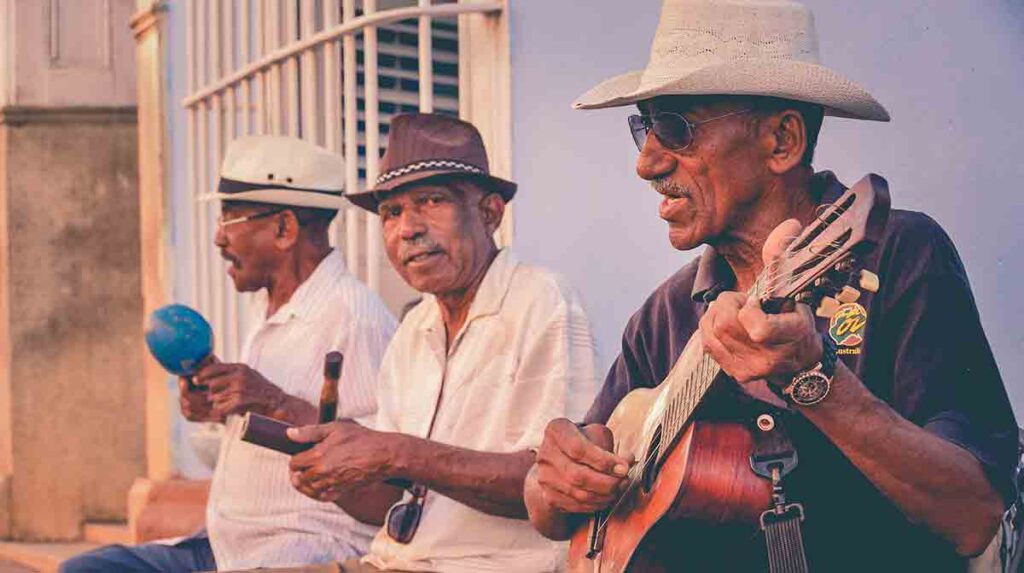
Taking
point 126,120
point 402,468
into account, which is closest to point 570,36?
point 402,468

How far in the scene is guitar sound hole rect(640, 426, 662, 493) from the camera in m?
2.98

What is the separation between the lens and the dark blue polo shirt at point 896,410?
2.76 m

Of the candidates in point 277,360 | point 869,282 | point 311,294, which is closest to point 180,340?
point 277,360

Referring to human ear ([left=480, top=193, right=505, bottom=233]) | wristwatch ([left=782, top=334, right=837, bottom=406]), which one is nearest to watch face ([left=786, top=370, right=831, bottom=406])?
wristwatch ([left=782, top=334, right=837, bottom=406])

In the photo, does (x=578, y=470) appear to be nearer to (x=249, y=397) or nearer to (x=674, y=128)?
(x=674, y=128)

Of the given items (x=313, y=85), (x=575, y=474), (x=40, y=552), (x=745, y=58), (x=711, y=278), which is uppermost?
(x=313, y=85)

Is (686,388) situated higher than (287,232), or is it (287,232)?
(287,232)

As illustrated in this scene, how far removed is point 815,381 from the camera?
2.54 meters

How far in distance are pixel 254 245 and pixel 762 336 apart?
3.18 m

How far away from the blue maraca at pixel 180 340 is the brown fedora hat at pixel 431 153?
0.75m

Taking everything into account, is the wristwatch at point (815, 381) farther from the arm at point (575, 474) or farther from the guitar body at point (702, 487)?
the arm at point (575, 474)

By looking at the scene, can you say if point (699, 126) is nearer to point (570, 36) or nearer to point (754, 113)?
point (754, 113)

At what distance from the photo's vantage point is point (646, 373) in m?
3.54

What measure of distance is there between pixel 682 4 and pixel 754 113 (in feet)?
1.00
